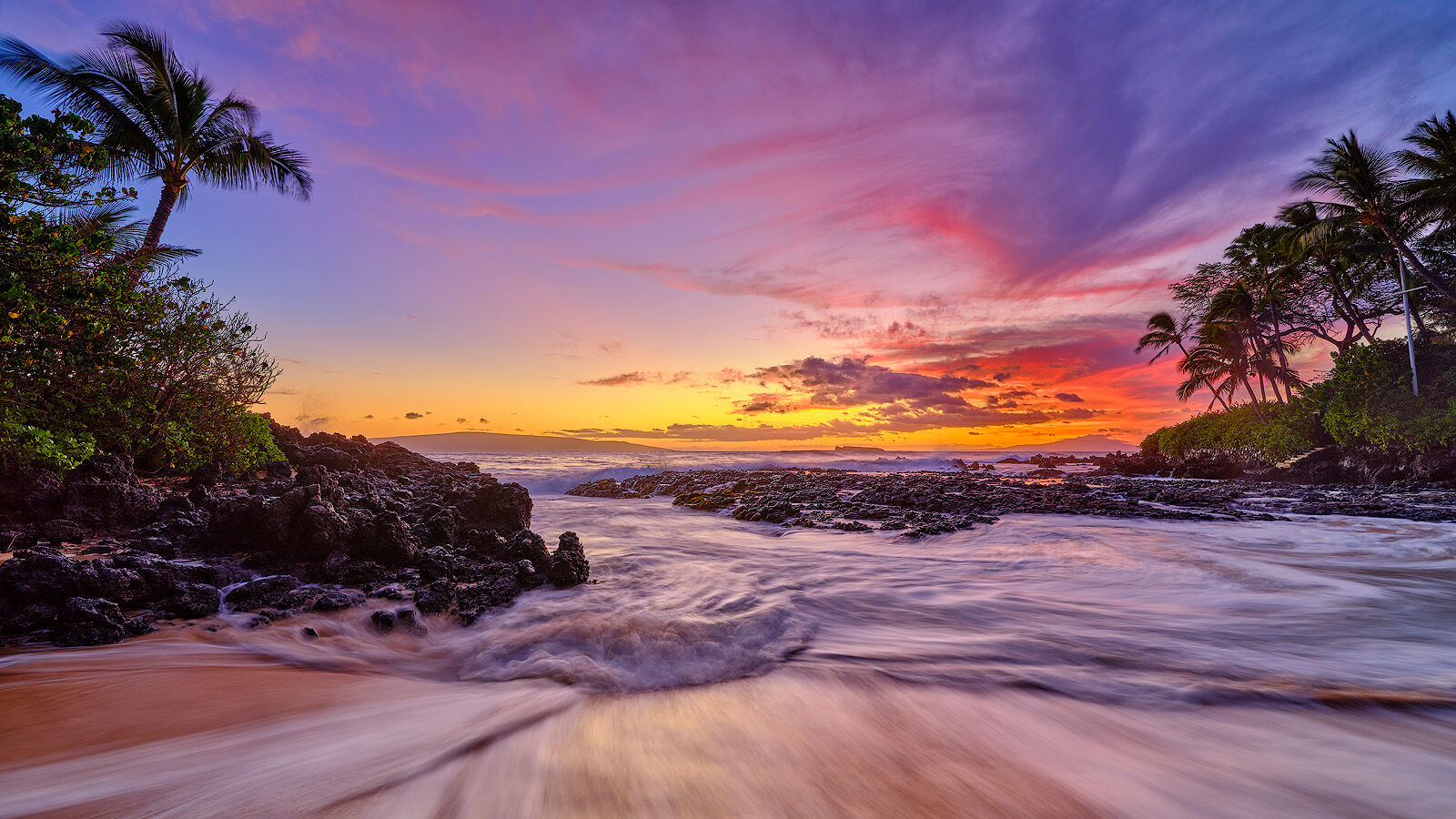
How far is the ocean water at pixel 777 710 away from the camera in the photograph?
248 centimetres

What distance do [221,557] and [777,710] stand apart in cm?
591

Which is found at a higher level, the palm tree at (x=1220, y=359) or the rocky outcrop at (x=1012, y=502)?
the palm tree at (x=1220, y=359)

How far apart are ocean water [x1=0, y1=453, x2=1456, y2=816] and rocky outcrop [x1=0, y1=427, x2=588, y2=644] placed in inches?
14.1

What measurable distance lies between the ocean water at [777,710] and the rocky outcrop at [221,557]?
0.36m

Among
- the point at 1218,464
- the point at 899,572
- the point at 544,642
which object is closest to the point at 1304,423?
the point at 1218,464

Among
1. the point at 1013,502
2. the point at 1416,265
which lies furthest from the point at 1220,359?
the point at 1013,502

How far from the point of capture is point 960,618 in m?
5.56

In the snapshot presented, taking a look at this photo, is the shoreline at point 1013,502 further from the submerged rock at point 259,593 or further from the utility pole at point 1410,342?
the submerged rock at point 259,593

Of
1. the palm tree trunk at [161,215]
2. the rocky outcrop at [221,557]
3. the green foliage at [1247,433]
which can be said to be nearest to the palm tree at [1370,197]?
the green foliage at [1247,433]

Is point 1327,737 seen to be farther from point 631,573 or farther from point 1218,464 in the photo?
point 1218,464

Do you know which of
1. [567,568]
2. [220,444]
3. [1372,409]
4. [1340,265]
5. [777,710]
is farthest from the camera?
[1340,265]

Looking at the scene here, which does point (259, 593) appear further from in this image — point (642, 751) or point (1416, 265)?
point (1416, 265)

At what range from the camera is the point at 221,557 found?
5195 mm

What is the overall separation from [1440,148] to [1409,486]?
1543 cm
